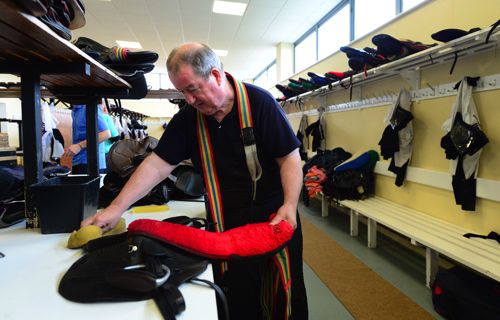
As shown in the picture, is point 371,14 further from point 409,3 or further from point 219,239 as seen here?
point 219,239

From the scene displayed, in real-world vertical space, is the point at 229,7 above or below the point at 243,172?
above

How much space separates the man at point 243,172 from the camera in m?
1.06

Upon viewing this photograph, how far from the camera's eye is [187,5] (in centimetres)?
470

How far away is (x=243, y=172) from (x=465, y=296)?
1501 millimetres

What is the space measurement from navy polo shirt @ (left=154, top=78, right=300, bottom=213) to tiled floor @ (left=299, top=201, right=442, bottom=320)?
1089mm

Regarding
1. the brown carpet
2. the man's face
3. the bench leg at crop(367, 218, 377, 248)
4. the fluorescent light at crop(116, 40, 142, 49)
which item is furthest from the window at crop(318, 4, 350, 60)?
the fluorescent light at crop(116, 40, 142, 49)

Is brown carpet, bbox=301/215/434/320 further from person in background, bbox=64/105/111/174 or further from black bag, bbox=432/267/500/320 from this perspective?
person in background, bbox=64/105/111/174

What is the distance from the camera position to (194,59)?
919 mm

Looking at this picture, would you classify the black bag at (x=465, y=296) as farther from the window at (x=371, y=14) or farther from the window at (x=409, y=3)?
the window at (x=371, y=14)

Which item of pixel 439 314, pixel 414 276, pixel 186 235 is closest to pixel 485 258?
pixel 439 314

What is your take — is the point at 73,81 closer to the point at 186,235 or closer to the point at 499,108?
the point at 186,235

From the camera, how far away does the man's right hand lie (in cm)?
91

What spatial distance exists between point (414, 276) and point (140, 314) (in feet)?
7.46

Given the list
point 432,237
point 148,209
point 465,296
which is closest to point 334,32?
point 432,237
